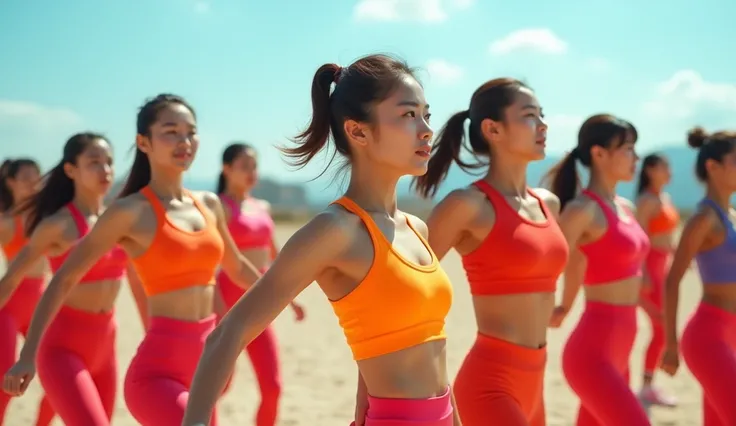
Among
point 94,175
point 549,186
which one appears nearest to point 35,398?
point 94,175

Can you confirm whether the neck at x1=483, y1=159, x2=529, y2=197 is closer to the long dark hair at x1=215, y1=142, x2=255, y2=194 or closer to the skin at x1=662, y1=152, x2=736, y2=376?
the skin at x1=662, y1=152, x2=736, y2=376

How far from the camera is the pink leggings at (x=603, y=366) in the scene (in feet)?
14.0

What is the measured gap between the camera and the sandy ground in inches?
298

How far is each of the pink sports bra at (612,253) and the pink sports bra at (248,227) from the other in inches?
143

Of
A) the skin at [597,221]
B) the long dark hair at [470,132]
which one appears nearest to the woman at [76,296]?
the long dark hair at [470,132]

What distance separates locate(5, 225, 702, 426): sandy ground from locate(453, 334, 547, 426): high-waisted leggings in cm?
354

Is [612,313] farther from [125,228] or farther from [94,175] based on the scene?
[94,175]

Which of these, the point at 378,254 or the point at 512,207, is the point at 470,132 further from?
the point at 378,254

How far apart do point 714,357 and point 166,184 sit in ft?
10.7

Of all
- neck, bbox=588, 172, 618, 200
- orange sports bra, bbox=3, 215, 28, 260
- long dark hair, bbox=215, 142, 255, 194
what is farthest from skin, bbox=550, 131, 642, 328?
orange sports bra, bbox=3, 215, 28, 260

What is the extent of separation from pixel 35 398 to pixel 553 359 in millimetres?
6196

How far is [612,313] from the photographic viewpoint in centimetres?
499

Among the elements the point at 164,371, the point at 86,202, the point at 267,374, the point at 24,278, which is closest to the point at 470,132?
the point at 164,371

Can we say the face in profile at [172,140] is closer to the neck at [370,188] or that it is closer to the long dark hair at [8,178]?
the neck at [370,188]
